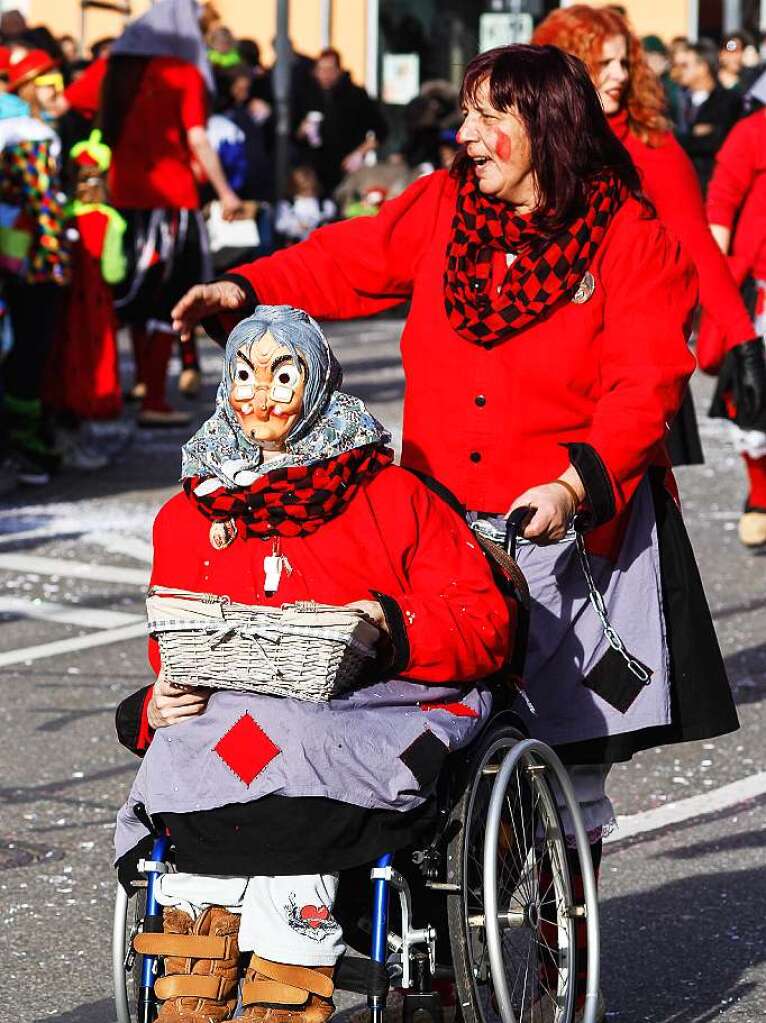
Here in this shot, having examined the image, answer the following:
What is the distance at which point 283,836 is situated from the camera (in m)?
3.49

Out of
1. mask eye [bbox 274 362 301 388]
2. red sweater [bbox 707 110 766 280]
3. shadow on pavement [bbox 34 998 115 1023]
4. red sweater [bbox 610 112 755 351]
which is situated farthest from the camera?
red sweater [bbox 707 110 766 280]

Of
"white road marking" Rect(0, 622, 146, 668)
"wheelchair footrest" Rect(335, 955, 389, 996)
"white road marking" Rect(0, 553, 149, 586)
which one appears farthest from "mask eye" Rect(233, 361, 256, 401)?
"white road marking" Rect(0, 553, 149, 586)

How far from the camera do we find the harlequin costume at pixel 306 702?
3.50 metres

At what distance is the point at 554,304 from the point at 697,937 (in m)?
1.57

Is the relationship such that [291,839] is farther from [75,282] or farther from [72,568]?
[75,282]

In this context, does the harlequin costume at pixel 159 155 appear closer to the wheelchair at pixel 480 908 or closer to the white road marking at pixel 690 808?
the white road marking at pixel 690 808

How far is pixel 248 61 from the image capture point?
21.0m

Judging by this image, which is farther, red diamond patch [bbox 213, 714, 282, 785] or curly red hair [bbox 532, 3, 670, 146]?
curly red hair [bbox 532, 3, 670, 146]

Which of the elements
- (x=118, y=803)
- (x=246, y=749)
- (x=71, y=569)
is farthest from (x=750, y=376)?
(x=71, y=569)

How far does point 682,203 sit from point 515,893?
7.94ft

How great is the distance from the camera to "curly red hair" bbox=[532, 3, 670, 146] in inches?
228

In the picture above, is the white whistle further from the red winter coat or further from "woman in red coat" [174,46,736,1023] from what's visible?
"woman in red coat" [174,46,736,1023]

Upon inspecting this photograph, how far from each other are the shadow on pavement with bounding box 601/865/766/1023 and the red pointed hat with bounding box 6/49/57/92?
6.54 metres

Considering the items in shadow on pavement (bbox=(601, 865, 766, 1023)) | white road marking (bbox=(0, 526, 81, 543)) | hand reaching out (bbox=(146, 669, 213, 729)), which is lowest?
white road marking (bbox=(0, 526, 81, 543))
